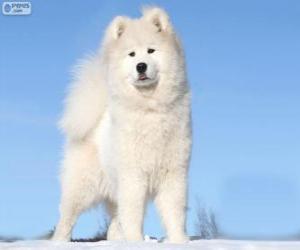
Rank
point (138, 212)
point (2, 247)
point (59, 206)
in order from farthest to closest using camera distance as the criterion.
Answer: point (59, 206) < point (138, 212) < point (2, 247)

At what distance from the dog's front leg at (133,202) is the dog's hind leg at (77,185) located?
0.99 meters

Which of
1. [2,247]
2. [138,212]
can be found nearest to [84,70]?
[138,212]

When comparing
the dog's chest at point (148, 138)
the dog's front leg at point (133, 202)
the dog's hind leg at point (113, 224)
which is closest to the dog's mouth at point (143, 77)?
the dog's chest at point (148, 138)

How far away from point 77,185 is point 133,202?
49.4 inches

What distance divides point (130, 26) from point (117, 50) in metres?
0.27

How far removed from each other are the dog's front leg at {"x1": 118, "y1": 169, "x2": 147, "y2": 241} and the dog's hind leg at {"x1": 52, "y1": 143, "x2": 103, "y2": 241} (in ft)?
3.24

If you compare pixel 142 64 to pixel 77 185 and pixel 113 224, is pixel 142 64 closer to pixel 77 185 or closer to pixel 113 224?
pixel 77 185

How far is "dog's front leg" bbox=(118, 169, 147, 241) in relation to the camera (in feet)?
20.4

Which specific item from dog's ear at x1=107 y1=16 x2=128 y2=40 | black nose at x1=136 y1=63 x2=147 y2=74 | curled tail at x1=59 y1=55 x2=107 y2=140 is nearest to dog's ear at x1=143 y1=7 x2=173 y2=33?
dog's ear at x1=107 y1=16 x2=128 y2=40

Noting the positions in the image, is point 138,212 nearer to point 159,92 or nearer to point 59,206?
point 159,92

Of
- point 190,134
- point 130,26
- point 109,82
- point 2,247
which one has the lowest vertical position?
point 2,247

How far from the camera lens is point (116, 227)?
7570 millimetres

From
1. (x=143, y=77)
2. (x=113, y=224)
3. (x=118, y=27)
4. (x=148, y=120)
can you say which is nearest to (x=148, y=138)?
(x=148, y=120)

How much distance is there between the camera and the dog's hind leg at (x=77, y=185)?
23.7 feet
